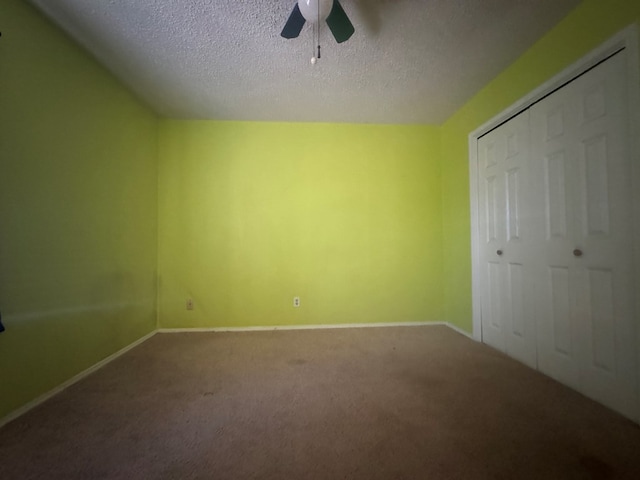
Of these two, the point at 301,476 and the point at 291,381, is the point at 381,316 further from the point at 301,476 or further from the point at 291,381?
the point at 301,476

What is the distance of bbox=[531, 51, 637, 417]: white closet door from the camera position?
1.35 m

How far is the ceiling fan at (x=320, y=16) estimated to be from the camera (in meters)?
1.36

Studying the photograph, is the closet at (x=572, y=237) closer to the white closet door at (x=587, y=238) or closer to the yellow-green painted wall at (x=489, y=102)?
the white closet door at (x=587, y=238)

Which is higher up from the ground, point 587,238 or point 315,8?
point 315,8

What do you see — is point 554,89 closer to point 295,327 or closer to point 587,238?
point 587,238

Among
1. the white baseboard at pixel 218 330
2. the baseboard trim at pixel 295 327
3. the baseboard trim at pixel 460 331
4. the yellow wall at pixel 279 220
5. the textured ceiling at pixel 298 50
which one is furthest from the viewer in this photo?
the baseboard trim at pixel 295 327

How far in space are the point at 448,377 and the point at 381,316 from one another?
4.00 feet

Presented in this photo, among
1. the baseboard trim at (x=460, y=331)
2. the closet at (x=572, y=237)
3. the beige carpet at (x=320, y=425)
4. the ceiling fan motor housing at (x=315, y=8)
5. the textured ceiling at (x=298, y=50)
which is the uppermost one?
the textured ceiling at (x=298, y=50)

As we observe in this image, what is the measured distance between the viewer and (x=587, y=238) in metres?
1.51

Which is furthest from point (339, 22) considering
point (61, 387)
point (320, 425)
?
point (61, 387)

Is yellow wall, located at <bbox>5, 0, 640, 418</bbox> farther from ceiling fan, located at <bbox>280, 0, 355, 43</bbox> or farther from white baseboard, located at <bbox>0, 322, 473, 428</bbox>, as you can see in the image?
ceiling fan, located at <bbox>280, 0, 355, 43</bbox>

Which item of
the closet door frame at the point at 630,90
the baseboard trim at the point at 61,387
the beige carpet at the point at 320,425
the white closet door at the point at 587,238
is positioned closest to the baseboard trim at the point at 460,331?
the beige carpet at the point at 320,425

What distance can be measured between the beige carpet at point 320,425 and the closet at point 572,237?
8.8 inches

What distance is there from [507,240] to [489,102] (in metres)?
1.26
